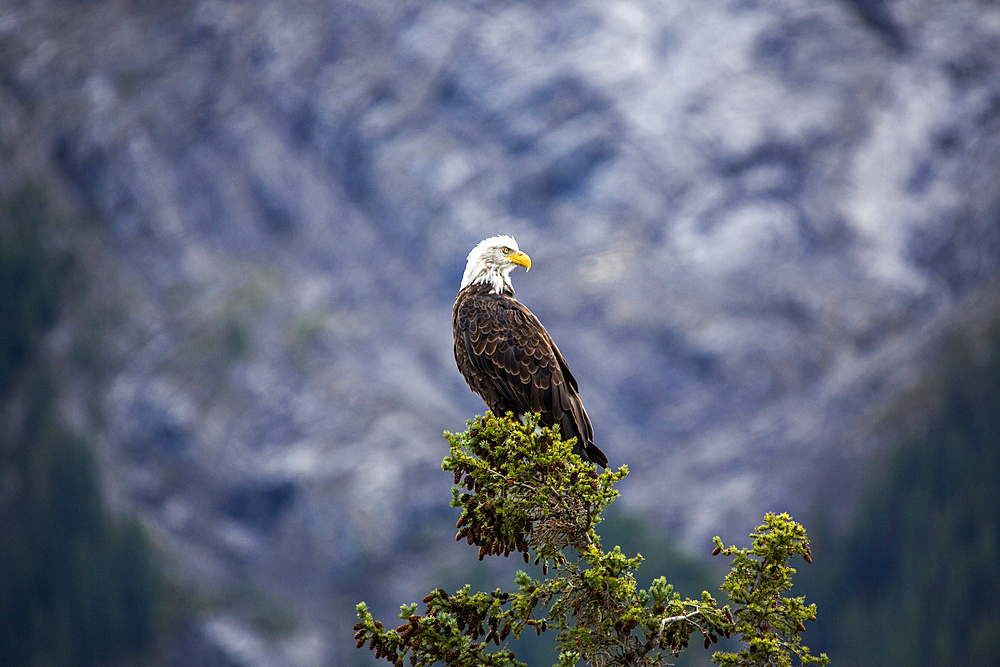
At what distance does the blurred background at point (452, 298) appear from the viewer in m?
95.1

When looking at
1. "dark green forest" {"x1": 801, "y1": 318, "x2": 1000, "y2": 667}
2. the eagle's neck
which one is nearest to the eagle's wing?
the eagle's neck

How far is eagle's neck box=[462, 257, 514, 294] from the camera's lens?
448 inches

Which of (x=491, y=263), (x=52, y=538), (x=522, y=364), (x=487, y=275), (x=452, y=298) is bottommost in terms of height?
(x=522, y=364)

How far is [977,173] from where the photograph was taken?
114188 mm

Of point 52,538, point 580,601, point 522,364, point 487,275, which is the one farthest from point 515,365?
point 52,538

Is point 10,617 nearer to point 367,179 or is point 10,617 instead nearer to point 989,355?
point 367,179

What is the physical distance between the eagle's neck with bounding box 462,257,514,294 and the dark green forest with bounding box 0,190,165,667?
313 feet

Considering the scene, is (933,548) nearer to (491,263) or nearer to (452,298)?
(452,298)

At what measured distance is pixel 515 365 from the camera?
396 inches

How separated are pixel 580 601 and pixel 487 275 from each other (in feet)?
19.4

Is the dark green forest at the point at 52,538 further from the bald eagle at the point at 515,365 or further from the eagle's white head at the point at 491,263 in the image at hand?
the bald eagle at the point at 515,365

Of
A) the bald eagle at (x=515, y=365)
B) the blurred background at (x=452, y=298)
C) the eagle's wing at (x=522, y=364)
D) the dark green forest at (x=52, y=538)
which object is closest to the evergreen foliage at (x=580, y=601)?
the bald eagle at (x=515, y=365)

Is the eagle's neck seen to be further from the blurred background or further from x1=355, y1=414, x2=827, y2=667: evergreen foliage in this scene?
the blurred background

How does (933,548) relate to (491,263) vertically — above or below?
above
